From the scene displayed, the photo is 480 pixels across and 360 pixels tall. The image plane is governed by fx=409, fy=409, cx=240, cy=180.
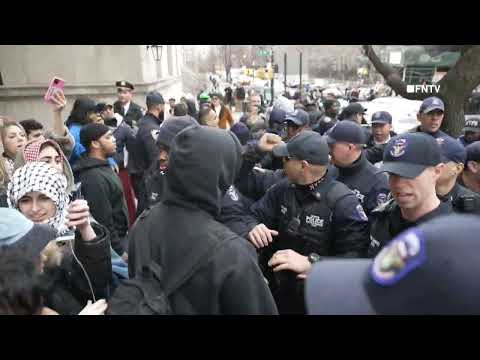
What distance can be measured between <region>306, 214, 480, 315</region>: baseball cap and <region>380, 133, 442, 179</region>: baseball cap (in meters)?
1.36

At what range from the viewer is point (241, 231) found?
9.28 feet

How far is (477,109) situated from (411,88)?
392 inches

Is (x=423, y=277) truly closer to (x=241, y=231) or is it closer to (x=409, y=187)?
(x=409, y=187)

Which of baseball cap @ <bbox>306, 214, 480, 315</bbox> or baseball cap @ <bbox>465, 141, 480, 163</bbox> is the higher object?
baseball cap @ <bbox>306, 214, 480, 315</bbox>

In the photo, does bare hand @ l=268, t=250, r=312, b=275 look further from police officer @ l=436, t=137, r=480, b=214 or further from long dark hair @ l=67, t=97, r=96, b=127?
long dark hair @ l=67, t=97, r=96, b=127

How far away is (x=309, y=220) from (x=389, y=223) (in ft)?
1.83

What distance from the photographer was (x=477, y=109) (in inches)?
618

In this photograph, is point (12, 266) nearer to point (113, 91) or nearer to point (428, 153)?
point (428, 153)

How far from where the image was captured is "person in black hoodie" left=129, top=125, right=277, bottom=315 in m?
1.57

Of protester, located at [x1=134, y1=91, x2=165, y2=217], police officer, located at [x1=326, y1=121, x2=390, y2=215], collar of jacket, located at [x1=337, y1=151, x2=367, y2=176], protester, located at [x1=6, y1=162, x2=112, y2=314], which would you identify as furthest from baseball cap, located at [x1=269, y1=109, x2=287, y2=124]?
protester, located at [x1=6, y1=162, x2=112, y2=314]

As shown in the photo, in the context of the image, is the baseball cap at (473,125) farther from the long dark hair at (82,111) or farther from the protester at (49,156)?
the long dark hair at (82,111)

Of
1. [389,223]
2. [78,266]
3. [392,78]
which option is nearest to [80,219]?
[78,266]

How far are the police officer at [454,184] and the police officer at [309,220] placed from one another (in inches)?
25.6

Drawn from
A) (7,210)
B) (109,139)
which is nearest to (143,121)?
(109,139)
